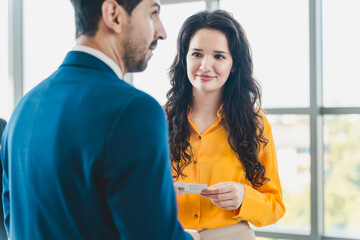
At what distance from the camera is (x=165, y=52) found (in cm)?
326

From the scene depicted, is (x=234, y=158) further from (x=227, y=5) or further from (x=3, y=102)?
(x=3, y=102)

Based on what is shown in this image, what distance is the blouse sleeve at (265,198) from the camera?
161 cm

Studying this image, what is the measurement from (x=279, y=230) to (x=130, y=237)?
2.42 metres

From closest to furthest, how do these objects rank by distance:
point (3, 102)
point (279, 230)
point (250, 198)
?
1. point (250, 198)
2. point (279, 230)
3. point (3, 102)

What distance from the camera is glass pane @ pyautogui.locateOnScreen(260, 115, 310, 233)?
2.85 meters

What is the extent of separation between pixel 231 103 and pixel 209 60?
9.6 inches

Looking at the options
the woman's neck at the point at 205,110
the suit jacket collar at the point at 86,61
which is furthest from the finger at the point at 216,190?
the suit jacket collar at the point at 86,61

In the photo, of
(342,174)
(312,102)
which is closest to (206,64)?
(312,102)

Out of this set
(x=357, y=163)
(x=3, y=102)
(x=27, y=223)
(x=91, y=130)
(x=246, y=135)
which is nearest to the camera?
(x=91, y=130)

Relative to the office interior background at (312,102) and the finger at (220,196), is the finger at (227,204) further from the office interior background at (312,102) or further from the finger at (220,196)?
the office interior background at (312,102)

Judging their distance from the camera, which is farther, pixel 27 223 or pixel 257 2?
pixel 257 2

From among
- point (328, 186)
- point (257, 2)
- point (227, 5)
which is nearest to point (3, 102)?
point (227, 5)

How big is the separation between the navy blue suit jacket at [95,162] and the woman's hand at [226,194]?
2.29 ft

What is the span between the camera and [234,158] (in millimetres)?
1714
